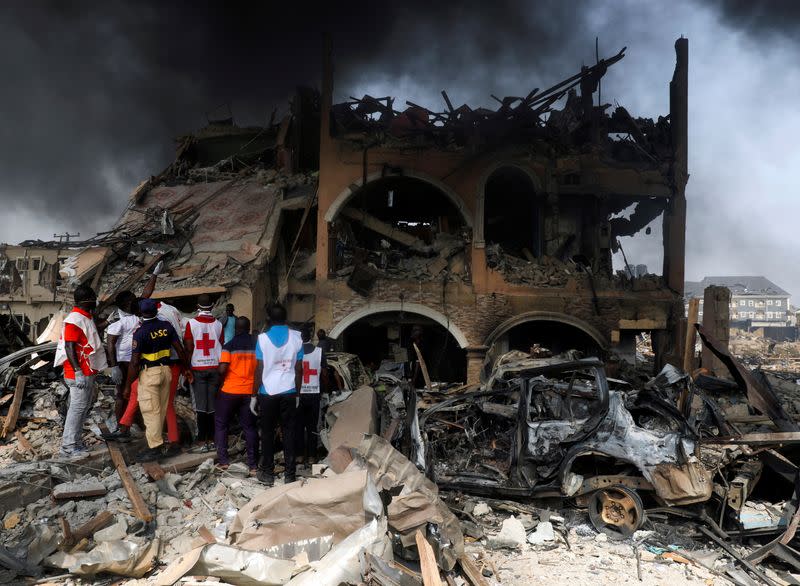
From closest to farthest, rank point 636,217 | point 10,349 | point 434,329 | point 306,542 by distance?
point 306,542 → point 10,349 → point 434,329 → point 636,217

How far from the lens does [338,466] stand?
6055 mm

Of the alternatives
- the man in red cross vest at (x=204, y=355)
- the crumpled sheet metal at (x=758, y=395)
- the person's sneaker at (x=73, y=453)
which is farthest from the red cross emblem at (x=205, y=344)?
the crumpled sheet metal at (x=758, y=395)

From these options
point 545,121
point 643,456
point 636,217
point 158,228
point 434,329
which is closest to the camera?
point 643,456

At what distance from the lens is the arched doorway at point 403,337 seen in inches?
666

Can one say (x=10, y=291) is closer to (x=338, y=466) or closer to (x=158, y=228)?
(x=158, y=228)

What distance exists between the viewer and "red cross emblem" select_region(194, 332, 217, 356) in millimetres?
7027

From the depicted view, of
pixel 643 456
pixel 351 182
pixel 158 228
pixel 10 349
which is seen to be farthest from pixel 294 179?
pixel 643 456

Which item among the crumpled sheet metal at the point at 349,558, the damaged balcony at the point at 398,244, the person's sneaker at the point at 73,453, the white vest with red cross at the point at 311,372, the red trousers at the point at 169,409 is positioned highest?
the damaged balcony at the point at 398,244

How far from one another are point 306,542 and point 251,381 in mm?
2648

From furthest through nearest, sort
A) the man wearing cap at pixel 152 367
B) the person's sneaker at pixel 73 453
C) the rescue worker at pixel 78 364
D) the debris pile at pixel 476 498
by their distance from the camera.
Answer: the man wearing cap at pixel 152 367 < the rescue worker at pixel 78 364 < the person's sneaker at pixel 73 453 < the debris pile at pixel 476 498

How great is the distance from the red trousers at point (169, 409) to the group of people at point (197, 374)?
0.04 feet

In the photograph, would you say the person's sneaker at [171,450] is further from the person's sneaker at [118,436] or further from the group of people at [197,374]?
the person's sneaker at [118,436]

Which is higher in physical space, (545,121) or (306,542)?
(545,121)

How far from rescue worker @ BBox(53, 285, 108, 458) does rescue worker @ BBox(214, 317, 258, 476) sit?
4.58 ft
